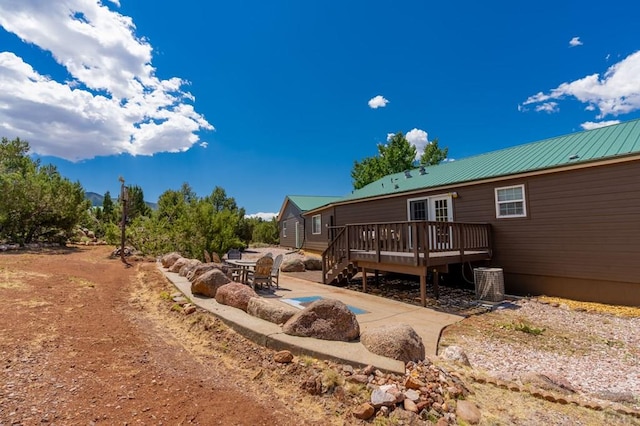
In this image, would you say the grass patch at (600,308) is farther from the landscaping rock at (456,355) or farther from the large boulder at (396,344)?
the large boulder at (396,344)

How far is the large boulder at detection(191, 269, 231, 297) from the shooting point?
653cm

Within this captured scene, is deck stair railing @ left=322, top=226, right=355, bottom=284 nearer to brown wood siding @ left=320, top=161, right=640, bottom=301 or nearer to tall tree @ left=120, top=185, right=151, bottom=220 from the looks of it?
brown wood siding @ left=320, top=161, right=640, bottom=301

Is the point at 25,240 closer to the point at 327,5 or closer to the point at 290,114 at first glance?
the point at 290,114

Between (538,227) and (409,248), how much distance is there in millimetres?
3828

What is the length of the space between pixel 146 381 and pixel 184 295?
12.0 ft

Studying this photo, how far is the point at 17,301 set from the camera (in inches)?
228

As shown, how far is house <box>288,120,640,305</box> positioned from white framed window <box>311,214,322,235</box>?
30.8 ft

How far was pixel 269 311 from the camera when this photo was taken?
4.91 meters

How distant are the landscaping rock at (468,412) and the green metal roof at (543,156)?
728 centimetres

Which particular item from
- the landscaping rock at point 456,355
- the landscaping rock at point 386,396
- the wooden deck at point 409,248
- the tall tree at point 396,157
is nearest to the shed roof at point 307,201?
the tall tree at point 396,157

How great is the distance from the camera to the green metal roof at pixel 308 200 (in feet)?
77.8

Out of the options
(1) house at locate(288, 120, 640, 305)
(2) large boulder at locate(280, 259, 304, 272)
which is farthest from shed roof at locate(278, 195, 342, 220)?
(1) house at locate(288, 120, 640, 305)

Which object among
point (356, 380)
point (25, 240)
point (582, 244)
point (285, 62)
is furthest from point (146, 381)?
point (25, 240)

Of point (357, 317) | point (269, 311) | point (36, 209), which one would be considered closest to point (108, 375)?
point (269, 311)
